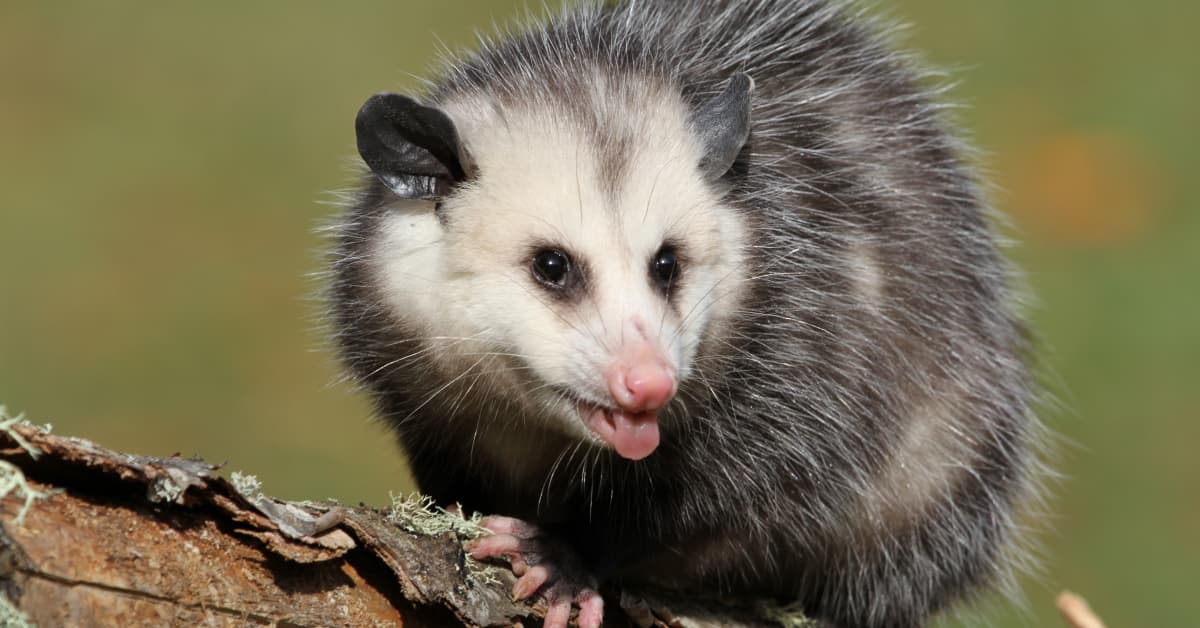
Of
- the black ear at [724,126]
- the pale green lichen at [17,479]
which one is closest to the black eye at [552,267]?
the black ear at [724,126]

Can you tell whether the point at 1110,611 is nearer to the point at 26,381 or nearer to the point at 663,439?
the point at 663,439

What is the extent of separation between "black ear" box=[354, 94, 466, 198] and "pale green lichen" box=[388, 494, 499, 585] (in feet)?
1.61

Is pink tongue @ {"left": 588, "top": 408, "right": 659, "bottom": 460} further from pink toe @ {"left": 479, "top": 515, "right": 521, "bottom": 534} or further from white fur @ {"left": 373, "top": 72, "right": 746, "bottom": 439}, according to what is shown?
pink toe @ {"left": 479, "top": 515, "right": 521, "bottom": 534}

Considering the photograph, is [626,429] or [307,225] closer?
[626,429]

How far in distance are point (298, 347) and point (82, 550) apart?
13.9 feet

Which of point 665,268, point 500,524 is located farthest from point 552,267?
point 500,524

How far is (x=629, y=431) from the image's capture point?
79.1 inches

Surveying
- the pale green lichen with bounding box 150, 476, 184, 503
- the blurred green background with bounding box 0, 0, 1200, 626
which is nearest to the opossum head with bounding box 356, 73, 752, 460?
the pale green lichen with bounding box 150, 476, 184, 503

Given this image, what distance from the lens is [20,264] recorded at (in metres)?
5.69

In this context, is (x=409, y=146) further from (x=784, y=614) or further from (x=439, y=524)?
(x=784, y=614)

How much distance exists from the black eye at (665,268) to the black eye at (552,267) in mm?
130

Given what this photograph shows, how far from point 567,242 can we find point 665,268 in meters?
0.16

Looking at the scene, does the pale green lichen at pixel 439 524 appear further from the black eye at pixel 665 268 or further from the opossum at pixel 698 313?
the black eye at pixel 665 268

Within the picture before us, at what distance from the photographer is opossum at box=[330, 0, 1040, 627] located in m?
2.11
